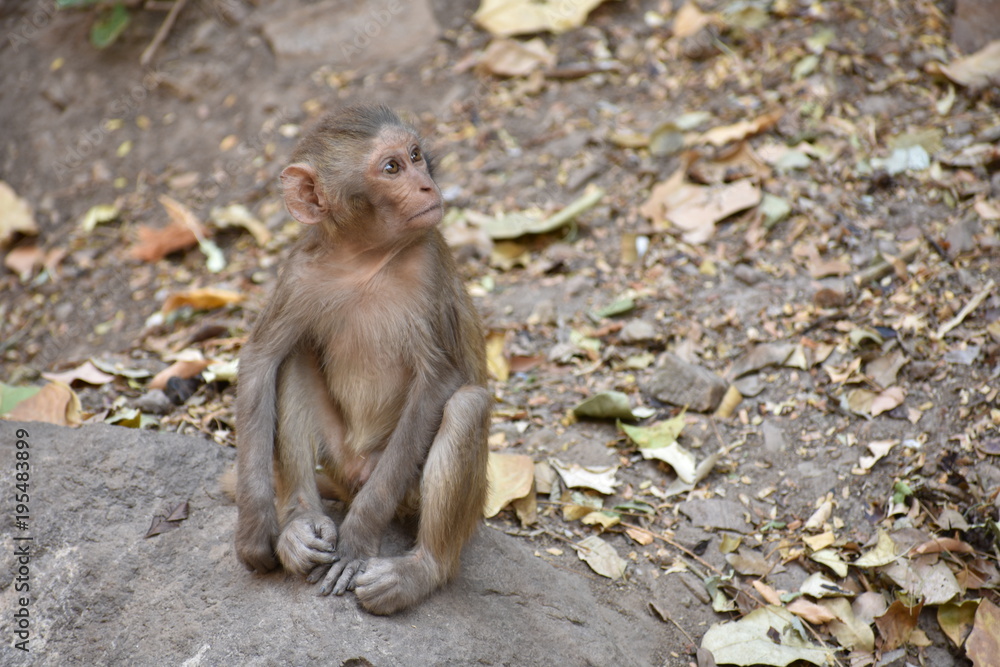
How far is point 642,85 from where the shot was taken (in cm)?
907

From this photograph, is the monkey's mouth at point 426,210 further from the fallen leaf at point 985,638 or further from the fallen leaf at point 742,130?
the fallen leaf at point 742,130

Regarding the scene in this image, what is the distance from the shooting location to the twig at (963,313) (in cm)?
595

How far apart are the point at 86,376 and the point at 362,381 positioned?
103 inches

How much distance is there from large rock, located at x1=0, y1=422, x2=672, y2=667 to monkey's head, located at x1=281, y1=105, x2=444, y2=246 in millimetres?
1412

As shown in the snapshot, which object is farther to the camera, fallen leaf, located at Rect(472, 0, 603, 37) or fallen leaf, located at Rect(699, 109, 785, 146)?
fallen leaf, located at Rect(472, 0, 603, 37)

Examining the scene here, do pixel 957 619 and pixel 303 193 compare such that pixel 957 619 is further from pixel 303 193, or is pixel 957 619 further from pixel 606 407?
pixel 303 193

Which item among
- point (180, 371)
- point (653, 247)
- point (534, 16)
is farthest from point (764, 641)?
point (534, 16)

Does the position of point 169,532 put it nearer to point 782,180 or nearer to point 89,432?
point 89,432

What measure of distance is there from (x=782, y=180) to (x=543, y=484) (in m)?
3.38

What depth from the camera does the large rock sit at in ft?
13.1

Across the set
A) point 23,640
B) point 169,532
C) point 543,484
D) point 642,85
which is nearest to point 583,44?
point 642,85

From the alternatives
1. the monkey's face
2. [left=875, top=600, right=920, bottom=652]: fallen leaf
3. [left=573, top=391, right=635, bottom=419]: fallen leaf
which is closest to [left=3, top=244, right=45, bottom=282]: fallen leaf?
[left=573, top=391, right=635, bottom=419]: fallen leaf

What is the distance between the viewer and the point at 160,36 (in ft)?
32.8

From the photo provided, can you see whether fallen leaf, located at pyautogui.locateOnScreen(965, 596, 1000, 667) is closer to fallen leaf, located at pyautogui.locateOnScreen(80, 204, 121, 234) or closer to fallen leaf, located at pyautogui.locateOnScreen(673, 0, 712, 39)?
fallen leaf, located at pyautogui.locateOnScreen(673, 0, 712, 39)
